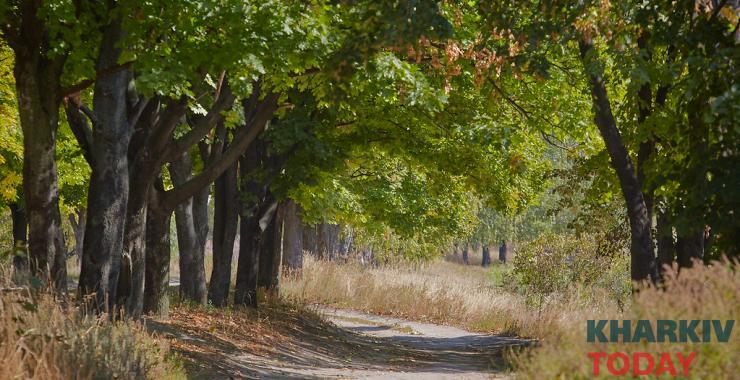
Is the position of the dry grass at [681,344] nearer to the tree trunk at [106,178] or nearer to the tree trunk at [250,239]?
the tree trunk at [106,178]

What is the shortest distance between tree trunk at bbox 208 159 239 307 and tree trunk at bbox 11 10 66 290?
657 centimetres

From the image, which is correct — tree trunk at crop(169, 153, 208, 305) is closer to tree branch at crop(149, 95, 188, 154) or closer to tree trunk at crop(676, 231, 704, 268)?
tree branch at crop(149, 95, 188, 154)

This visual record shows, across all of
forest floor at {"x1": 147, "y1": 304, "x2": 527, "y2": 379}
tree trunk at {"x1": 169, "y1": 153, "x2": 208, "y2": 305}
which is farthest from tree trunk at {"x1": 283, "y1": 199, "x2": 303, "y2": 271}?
tree trunk at {"x1": 169, "y1": 153, "x2": 208, "y2": 305}

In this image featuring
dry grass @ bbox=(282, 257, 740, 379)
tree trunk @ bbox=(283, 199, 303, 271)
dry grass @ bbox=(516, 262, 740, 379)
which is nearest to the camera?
dry grass @ bbox=(516, 262, 740, 379)

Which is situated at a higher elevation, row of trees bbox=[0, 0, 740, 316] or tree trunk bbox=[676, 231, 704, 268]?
row of trees bbox=[0, 0, 740, 316]

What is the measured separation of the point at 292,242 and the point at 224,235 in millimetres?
10287

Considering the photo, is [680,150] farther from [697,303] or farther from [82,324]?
[82,324]

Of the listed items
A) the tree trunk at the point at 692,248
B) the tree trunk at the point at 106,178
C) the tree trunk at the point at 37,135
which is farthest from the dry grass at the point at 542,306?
the tree trunk at the point at 37,135

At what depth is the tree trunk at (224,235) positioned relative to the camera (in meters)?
19.5

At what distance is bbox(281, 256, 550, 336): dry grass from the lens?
26.3m

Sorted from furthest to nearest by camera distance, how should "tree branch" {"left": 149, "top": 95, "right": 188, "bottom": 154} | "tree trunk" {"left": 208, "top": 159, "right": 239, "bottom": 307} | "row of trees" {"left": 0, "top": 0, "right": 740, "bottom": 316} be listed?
"tree trunk" {"left": 208, "top": 159, "right": 239, "bottom": 307} → "tree branch" {"left": 149, "top": 95, "right": 188, "bottom": 154} → "row of trees" {"left": 0, "top": 0, "right": 740, "bottom": 316}

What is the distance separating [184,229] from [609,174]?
8.11m

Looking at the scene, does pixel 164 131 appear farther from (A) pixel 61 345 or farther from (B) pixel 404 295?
(B) pixel 404 295

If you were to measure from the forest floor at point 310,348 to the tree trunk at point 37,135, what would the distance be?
211cm
